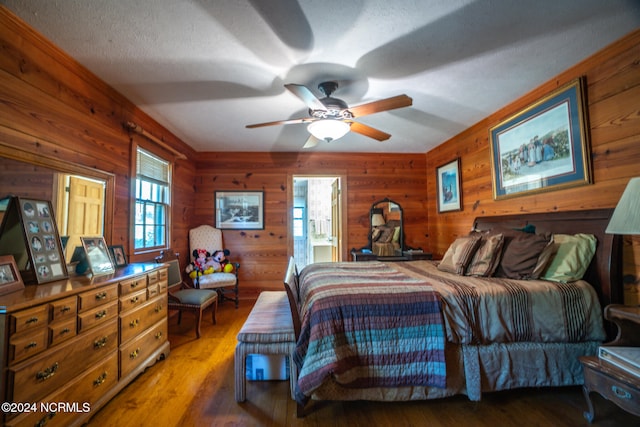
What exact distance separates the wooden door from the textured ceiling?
913mm

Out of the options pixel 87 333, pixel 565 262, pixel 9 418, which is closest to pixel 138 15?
pixel 87 333

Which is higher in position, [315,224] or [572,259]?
[315,224]


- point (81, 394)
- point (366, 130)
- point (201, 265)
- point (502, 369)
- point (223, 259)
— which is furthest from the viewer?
point (223, 259)

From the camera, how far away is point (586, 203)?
6.86 feet

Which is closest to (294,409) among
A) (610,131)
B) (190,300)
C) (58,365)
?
(58,365)

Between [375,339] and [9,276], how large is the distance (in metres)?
2.03

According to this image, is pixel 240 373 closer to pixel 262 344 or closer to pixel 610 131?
pixel 262 344

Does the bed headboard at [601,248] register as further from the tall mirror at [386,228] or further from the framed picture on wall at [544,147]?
the tall mirror at [386,228]

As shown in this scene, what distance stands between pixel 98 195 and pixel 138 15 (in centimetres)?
142

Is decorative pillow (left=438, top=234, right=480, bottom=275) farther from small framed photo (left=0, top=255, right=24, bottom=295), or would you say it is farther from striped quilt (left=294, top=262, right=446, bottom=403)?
small framed photo (left=0, top=255, right=24, bottom=295)

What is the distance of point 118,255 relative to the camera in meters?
2.30

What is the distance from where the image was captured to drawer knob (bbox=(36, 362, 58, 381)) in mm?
1285

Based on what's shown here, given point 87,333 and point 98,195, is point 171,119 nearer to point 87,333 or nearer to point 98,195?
point 98,195

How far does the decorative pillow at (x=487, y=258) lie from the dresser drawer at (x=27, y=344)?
284 cm
